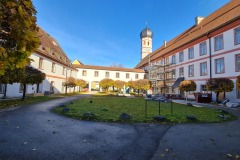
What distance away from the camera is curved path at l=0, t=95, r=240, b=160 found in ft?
12.1

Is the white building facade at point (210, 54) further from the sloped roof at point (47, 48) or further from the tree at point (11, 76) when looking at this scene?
the sloped roof at point (47, 48)

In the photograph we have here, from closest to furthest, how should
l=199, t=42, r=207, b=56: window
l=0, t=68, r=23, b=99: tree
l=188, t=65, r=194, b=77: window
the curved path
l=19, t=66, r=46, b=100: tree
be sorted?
1. the curved path
2. l=0, t=68, r=23, b=99: tree
3. l=19, t=66, r=46, b=100: tree
4. l=199, t=42, r=207, b=56: window
5. l=188, t=65, r=194, b=77: window

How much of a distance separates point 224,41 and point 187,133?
18347mm

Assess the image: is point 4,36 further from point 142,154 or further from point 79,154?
point 142,154

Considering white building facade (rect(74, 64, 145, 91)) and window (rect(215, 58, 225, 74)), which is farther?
white building facade (rect(74, 64, 145, 91))

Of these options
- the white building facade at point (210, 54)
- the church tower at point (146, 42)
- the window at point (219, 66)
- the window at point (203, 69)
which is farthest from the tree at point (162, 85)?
the church tower at point (146, 42)

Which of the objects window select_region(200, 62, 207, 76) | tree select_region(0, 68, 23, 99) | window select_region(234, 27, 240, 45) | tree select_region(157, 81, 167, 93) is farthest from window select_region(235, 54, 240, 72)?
tree select_region(0, 68, 23, 99)

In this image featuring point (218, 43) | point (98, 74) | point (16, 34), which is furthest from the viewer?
point (98, 74)

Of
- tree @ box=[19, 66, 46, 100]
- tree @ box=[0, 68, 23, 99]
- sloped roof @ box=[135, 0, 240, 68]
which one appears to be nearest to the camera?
tree @ box=[0, 68, 23, 99]

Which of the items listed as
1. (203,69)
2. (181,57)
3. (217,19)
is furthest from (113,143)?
(181,57)

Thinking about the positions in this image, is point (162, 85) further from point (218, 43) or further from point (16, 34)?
point (16, 34)

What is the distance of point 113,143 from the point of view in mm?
4457

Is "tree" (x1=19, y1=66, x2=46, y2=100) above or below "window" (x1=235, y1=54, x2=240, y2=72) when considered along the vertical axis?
below

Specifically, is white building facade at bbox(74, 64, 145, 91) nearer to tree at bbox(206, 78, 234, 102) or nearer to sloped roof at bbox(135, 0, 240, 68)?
sloped roof at bbox(135, 0, 240, 68)
